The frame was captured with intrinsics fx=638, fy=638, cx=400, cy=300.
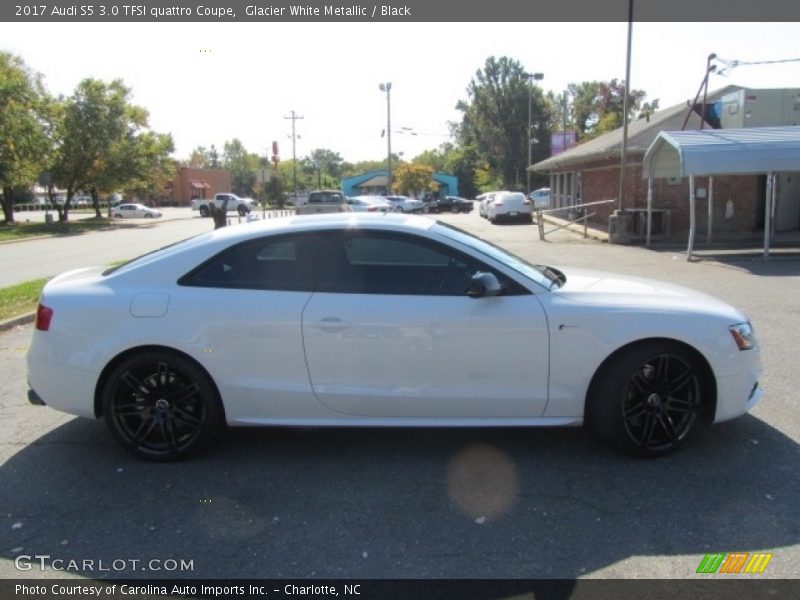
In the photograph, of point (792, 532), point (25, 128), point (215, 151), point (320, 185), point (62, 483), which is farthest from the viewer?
point (215, 151)

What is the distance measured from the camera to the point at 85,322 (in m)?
3.96

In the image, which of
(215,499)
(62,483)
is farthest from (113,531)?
(62,483)

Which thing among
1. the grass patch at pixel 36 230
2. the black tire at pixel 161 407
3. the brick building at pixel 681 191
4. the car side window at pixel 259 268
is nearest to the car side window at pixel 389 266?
the car side window at pixel 259 268

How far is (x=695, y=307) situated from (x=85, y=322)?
3.80 meters

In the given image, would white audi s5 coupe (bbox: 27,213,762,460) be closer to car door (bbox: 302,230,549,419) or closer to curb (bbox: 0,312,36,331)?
car door (bbox: 302,230,549,419)

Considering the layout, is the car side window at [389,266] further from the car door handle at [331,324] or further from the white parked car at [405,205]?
the white parked car at [405,205]

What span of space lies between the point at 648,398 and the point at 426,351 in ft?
4.57

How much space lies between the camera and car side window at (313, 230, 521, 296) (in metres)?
3.97

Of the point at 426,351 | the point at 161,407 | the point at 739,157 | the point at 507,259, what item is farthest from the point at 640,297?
the point at 739,157

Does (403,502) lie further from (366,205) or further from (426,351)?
(366,205)

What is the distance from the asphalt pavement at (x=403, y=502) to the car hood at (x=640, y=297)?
2.97 feet

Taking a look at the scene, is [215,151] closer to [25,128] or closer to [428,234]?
[25,128]

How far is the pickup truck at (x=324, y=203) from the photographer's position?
26.3 metres

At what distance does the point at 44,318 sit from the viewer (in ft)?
13.3
